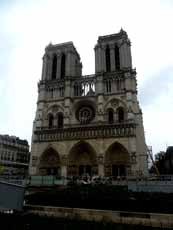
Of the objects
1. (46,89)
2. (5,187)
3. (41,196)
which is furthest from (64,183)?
(46,89)

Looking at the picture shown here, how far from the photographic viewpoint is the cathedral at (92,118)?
3369cm

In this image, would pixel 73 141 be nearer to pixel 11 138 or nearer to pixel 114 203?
pixel 114 203

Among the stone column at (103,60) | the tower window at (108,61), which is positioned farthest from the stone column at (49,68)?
the tower window at (108,61)

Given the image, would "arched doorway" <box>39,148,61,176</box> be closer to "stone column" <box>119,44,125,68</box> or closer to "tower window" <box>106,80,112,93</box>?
"tower window" <box>106,80,112,93</box>

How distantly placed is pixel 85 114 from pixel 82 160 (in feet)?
29.0

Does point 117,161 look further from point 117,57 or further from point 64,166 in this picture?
point 117,57

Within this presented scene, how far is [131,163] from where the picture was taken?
104 feet

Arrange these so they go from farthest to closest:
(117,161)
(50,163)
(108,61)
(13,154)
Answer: (13,154)
(108,61)
(50,163)
(117,161)

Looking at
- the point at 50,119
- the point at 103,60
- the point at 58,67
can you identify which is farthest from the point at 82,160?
the point at 58,67

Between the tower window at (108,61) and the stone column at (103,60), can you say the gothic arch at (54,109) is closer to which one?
the stone column at (103,60)

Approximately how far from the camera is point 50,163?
37.6 m

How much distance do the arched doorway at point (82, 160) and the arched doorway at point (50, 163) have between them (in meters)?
2.72

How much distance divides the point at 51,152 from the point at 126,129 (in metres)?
14.5

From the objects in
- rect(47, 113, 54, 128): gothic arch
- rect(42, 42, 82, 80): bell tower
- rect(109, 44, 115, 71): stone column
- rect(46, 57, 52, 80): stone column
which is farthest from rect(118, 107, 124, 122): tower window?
rect(46, 57, 52, 80): stone column
